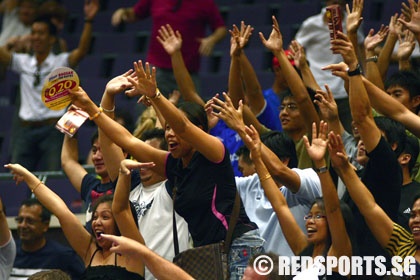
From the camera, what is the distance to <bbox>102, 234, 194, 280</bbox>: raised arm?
14.7 feet

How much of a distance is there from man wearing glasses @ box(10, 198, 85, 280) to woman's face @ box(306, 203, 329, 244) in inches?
77.3

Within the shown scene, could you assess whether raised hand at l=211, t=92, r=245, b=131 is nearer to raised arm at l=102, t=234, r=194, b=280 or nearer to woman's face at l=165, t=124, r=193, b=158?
woman's face at l=165, t=124, r=193, b=158

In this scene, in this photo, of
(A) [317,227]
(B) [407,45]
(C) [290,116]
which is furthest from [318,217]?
(B) [407,45]

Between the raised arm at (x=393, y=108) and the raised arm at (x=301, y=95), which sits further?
the raised arm at (x=301, y=95)

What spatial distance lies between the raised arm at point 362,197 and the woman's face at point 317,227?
209 millimetres

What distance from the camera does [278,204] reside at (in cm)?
563

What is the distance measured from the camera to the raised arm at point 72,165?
6.78m

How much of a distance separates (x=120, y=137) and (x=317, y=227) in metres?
1.17

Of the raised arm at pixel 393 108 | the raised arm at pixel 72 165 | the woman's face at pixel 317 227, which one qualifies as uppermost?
Answer: the raised arm at pixel 393 108

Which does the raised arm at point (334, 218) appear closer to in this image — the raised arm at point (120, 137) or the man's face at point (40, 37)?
the raised arm at point (120, 137)

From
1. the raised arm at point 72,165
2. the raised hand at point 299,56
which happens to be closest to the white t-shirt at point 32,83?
the raised arm at point 72,165

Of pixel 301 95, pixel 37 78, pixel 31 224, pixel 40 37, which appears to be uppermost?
pixel 301 95

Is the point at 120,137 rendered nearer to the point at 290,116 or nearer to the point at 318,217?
the point at 318,217

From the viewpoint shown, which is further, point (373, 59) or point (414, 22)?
point (373, 59)
